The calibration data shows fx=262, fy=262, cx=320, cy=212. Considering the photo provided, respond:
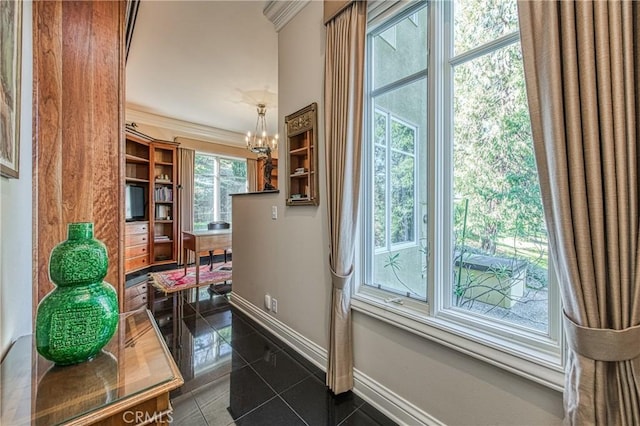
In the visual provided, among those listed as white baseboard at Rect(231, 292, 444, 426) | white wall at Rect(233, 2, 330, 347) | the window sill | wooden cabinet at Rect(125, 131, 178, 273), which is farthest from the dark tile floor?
wooden cabinet at Rect(125, 131, 178, 273)

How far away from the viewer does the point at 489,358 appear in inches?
44.3

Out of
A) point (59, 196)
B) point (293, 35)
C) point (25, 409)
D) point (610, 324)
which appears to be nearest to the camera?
point (25, 409)

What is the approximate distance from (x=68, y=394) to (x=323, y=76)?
2.09 meters

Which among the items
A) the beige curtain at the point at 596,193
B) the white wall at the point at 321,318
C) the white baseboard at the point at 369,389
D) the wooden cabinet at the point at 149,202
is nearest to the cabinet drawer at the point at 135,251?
the wooden cabinet at the point at 149,202

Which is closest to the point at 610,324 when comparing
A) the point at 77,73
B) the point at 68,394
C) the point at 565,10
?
the point at 565,10

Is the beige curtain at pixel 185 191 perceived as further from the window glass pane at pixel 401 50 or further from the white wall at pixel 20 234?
the window glass pane at pixel 401 50

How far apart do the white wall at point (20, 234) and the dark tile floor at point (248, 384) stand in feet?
3.56

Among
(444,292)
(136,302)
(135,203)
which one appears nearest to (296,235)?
(444,292)

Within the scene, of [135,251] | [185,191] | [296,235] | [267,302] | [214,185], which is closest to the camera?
[296,235]

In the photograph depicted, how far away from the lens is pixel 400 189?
166 cm

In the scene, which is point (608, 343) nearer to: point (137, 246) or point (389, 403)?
point (389, 403)

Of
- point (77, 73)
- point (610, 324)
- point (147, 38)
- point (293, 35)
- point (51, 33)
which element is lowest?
point (610, 324)

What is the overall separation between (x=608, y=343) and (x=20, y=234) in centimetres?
192

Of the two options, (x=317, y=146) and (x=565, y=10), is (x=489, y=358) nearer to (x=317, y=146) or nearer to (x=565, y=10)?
(x=565, y=10)
